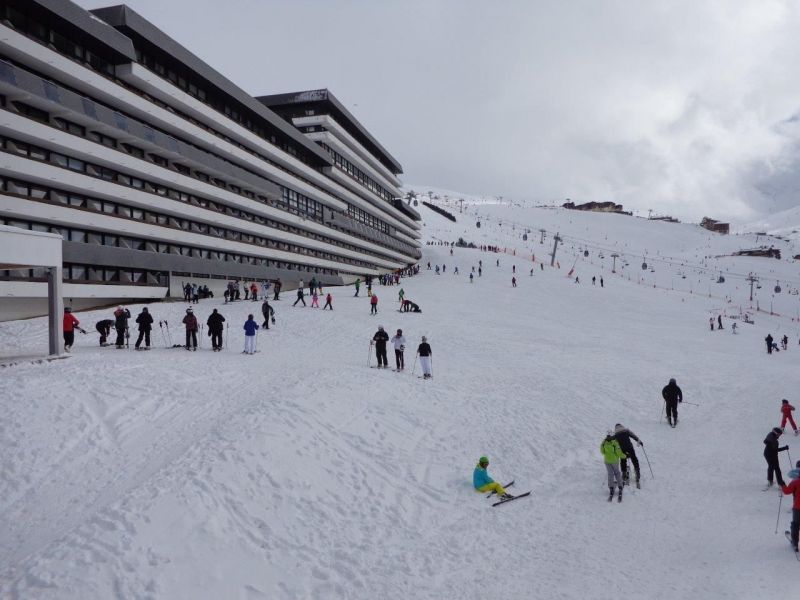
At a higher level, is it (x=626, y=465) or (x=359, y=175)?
(x=359, y=175)

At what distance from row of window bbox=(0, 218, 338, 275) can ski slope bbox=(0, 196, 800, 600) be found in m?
7.46

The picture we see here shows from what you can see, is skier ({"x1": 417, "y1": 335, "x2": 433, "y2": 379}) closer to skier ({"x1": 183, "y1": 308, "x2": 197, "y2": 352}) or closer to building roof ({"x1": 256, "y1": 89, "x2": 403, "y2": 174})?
skier ({"x1": 183, "y1": 308, "x2": 197, "y2": 352})

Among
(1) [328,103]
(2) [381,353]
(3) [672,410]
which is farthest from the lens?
(1) [328,103]

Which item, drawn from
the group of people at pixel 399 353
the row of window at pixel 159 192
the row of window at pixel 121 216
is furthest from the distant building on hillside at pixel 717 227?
the group of people at pixel 399 353

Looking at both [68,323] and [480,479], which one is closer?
[480,479]

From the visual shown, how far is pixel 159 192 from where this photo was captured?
37.0 meters

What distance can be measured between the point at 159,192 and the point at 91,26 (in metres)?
10.6

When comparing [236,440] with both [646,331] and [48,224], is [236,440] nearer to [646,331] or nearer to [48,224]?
[48,224]

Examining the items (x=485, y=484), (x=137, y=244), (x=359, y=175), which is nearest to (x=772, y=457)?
(x=485, y=484)

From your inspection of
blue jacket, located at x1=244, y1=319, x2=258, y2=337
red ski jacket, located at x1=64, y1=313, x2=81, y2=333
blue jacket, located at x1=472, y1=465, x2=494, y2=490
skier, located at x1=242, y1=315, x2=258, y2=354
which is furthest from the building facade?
blue jacket, located at x1=472, y1=465, x2=494, y2=490

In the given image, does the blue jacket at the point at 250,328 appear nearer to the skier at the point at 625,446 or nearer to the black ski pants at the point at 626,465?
the skier at the point at 625,446

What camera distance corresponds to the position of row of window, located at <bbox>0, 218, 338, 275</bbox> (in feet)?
92.0

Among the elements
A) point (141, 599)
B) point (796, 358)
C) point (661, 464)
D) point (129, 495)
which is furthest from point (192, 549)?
point (796, 358)

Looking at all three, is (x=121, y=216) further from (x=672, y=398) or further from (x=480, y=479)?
(x=672, y=398)
